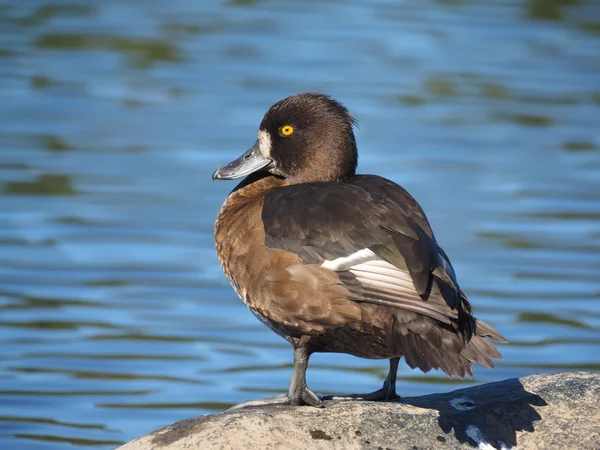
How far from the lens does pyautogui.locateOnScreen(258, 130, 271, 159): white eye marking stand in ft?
19.7

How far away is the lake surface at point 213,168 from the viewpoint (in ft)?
23.5

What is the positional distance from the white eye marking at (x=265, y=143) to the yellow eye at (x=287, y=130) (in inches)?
3.2

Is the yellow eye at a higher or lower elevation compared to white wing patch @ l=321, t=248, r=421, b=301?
higher

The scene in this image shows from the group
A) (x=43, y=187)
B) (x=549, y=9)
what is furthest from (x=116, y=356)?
(x=549, y=9)

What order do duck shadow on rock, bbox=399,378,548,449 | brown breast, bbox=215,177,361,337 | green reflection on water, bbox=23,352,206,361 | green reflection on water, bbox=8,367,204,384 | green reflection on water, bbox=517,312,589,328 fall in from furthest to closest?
green reflection on water, bbox=517,312,589,328 < green reflection on water, bbox=23,352,206,361 < green reflection on water, bbox=8,367,204,384 < brown breast, bbox=215,177,361,337 < duck shadow on rock, bbox=399,378,548,449

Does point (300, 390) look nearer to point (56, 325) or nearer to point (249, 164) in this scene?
point (249, 164)

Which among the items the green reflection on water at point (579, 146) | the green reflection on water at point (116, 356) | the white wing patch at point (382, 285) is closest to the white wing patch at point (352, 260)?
the white wing patch at point (382, 285)

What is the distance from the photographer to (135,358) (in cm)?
730

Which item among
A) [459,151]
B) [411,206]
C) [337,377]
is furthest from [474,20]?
[411,206]

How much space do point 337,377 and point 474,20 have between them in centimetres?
941

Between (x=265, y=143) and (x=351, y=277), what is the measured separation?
1330 mm

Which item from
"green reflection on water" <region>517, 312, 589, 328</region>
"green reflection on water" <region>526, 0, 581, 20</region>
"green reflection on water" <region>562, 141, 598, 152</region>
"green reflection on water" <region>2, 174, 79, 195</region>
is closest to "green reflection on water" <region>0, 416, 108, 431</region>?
"green reflection on water" <region>517, 312, 589, 328</region>

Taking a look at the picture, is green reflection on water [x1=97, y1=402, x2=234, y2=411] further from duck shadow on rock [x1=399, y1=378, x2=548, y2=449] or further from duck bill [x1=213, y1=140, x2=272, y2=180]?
duck shadow on rock [x1=399, y1=378, x2=548, y2=449]

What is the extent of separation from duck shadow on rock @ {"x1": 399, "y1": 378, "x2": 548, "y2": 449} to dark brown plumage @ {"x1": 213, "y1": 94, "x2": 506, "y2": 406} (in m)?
0.25
